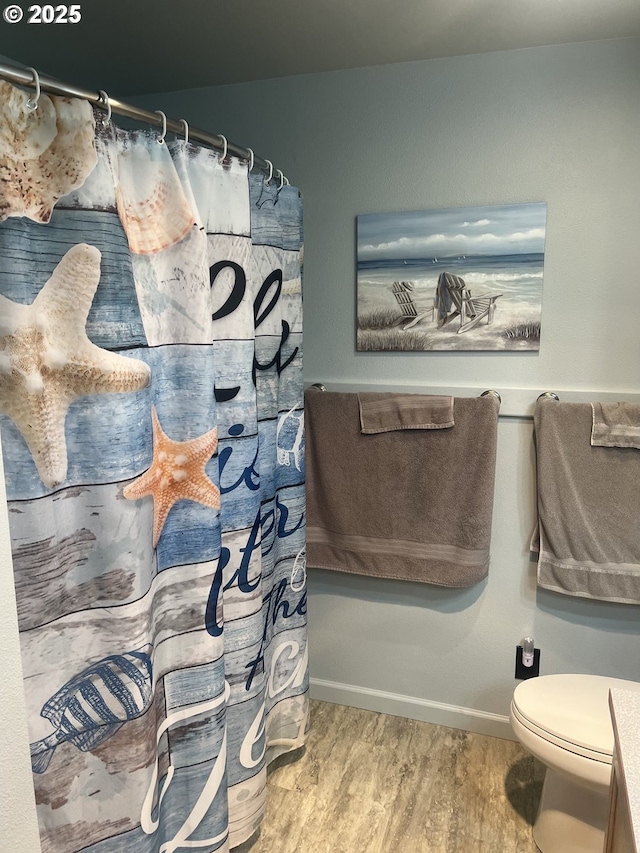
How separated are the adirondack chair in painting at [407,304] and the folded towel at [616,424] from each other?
61 centimetres

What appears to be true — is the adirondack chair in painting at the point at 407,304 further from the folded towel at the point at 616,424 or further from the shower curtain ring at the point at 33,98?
the shower curtain ring at the point at 33,98

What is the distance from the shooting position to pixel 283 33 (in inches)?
70.8

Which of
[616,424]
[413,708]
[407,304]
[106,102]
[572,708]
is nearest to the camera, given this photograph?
[106,102]

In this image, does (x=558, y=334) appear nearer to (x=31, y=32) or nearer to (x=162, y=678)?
(x=162, y=678)

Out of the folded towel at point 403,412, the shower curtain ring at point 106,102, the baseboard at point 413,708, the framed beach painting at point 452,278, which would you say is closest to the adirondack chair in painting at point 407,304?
the framed beach painting at point 452,278

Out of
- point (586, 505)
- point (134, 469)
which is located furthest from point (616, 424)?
point (134, 469)

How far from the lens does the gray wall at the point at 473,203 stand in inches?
74.5

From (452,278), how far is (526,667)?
53.2 inches

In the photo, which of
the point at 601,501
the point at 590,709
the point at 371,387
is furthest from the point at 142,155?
the point at 590,709

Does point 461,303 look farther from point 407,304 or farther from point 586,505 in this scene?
point 586,505

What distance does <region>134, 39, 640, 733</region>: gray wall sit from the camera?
1.89 m

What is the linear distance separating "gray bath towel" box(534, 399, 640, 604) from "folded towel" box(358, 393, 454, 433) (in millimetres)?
301

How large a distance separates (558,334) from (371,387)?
0.64m

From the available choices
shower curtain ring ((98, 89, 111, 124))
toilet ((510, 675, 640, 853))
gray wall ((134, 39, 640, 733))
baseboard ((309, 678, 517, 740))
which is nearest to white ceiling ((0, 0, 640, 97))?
gray wall ((134, 39, 640, 733))
